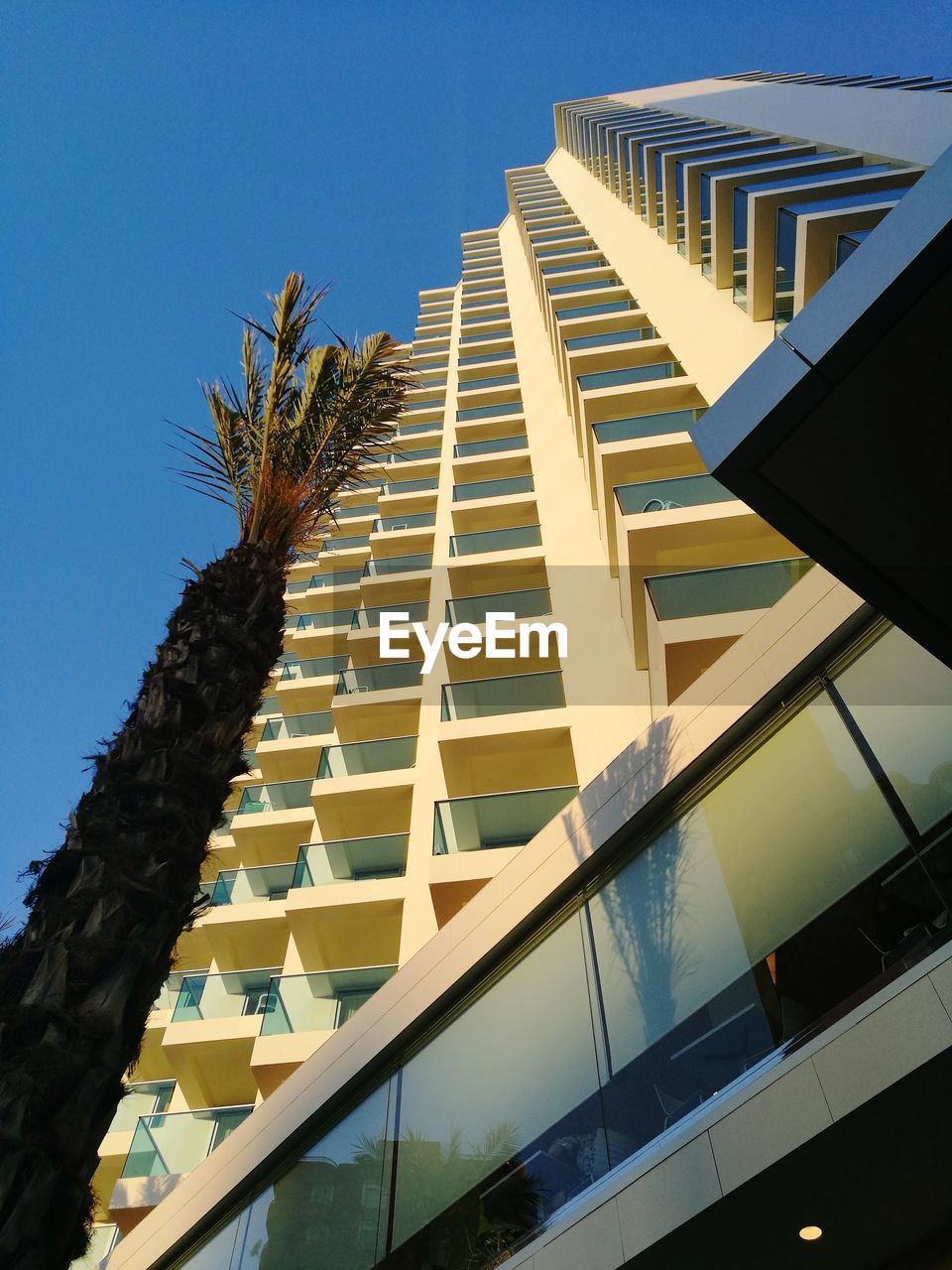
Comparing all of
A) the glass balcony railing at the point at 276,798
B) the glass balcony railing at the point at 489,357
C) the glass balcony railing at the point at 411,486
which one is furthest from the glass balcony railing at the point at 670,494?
the glass balcony railing at the point at 489,357

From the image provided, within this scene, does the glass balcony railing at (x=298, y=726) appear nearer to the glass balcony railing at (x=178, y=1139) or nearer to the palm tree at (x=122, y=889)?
the glass balcony railing at (x=178, y=1139)

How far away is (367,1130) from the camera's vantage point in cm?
860

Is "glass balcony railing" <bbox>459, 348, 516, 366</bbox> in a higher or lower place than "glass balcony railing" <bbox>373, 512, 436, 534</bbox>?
higher

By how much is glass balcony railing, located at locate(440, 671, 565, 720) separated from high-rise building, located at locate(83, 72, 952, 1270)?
58mm

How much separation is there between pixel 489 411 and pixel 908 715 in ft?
88.9

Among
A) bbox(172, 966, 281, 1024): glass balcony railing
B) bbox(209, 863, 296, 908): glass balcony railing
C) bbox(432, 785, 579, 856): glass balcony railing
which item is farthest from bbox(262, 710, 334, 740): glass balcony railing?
bbox(432, 785, 579, 856): glass balcony railing

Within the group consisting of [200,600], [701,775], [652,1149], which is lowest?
[652,1149]

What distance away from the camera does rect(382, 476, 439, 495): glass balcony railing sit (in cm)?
3002

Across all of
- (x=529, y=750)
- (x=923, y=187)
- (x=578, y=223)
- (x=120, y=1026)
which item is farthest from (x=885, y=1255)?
(x=578, y=223)

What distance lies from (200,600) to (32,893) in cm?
290

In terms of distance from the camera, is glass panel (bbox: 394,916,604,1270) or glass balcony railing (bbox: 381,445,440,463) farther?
glass balcony railing (bbox: 381,445,440,463)

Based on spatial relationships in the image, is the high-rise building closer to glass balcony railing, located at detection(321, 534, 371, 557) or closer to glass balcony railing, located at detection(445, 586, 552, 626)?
glass balcony railing, located at detection(445, 586, 552, 626)

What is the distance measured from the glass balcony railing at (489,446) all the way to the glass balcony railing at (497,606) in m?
10.4

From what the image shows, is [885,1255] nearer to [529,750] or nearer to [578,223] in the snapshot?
[529,750]
